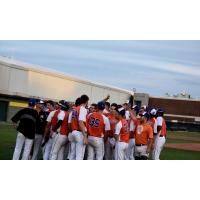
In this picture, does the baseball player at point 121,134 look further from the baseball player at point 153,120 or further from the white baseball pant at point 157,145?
the white baseball pant at point 157,145

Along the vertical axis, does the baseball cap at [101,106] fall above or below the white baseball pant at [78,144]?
above

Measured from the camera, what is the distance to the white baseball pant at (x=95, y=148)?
32.3 ft

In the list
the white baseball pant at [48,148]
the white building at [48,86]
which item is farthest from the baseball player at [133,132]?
the white building at [48,86]

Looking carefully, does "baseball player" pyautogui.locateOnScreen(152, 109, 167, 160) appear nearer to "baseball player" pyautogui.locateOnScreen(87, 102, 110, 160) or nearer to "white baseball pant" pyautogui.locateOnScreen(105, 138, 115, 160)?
"white baseball pant" pyautogui.locateOnScreen(105, 138, 115, 160)

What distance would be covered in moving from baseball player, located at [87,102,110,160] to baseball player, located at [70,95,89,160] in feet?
0.69

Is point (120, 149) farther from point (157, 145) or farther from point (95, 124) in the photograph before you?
point (157, 145)

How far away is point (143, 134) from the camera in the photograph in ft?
34.4

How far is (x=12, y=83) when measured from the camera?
65.2 feet

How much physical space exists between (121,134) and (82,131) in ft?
3.06

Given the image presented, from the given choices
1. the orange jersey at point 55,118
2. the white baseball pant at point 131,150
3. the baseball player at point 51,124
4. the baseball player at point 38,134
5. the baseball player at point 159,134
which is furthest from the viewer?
the baseball player at point 159,134
